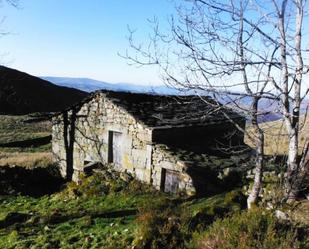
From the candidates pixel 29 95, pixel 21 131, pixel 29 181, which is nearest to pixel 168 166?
pixel 29 181

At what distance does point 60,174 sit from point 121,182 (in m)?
5.57

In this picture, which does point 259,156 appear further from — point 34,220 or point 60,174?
point 60,174

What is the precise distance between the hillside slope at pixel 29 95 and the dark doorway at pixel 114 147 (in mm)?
36803

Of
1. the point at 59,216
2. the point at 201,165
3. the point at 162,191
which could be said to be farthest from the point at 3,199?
the point at 201,165

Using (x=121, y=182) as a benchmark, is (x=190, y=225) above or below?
above

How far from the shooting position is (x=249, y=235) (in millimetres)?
6207

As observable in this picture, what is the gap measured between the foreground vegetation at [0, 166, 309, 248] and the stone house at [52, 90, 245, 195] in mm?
920

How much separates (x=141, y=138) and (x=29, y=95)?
45286 mm

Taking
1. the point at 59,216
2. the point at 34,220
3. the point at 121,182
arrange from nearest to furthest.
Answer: the point at 34,220 < the point at 59,216 < the point at 121,182

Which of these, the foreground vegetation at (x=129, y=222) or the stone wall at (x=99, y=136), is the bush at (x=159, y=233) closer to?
the foreground vegetation at (x=129, y=222)

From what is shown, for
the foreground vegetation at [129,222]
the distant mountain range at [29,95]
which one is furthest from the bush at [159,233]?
the distant mountain range at [29,95]

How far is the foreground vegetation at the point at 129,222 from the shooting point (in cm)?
648

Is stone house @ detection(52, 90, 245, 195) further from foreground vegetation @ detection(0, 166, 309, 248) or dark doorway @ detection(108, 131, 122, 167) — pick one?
foreground vegetation @ detection(0, 166, 309, 248)

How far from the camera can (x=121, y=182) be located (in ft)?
53.1
